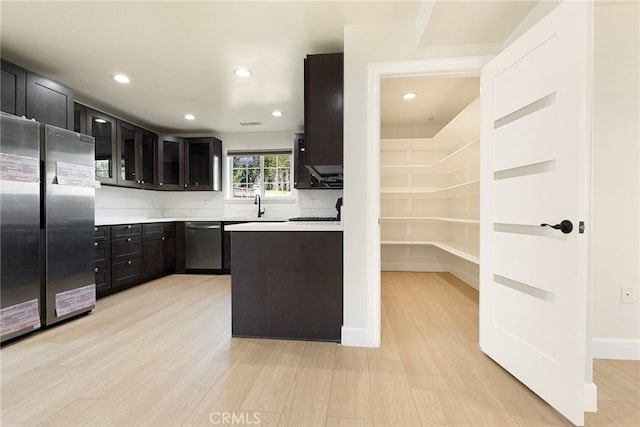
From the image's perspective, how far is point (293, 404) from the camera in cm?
145

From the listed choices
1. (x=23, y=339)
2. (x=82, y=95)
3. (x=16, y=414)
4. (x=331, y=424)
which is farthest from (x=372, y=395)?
(x=82, y=95)

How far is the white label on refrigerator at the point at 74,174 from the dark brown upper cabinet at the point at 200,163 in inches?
78.8

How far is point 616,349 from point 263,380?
2.34m

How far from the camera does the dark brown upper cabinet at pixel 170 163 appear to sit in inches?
178

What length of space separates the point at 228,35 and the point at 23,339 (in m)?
2.89

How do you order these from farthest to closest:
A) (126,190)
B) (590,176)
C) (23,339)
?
1. (126,190)
2. (23,339)
3. (590,176)

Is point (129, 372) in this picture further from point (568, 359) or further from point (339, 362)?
point (568, 359)

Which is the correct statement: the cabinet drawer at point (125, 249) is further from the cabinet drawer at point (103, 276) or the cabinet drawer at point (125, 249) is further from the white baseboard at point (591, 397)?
the white baseboard at point (591, 397)

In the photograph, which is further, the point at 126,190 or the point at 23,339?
the point at 126,190

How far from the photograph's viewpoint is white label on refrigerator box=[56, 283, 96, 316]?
2475 millimetres

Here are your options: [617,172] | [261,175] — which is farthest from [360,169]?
[261,175]

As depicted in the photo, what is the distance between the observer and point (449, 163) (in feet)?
13.2

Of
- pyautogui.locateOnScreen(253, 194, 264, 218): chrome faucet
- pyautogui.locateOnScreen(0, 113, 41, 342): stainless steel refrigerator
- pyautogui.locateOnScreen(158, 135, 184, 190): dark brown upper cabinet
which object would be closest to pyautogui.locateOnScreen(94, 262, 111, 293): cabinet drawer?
pyautogui.locateOnScreen(0, 113, 41, 342): stainless steel refrigerator

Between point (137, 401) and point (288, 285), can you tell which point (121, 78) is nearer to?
point (288, 285)
